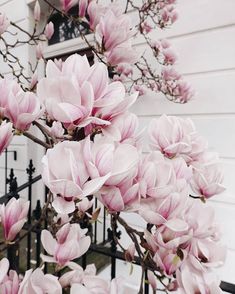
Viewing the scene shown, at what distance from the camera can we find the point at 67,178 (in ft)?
1.04

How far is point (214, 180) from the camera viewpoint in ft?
1.56

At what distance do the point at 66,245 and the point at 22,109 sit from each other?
0.78 feet

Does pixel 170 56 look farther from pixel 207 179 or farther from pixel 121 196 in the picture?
pixel 121 196

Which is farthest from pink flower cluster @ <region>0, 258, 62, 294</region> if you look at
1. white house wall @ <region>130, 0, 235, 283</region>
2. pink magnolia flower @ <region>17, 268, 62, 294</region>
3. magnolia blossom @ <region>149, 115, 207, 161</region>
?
white house wall @ <region>130, 0, 235, 283</region>

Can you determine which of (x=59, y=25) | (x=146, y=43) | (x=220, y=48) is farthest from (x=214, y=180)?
(x=59, y=25)

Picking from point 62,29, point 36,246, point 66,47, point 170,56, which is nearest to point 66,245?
point 36,246

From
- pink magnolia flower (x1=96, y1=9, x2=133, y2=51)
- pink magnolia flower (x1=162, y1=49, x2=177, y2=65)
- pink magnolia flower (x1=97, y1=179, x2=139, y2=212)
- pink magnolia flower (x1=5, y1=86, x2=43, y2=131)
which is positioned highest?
pink magnolia flower (x1=162, y1=49, x2=177, y2=65)

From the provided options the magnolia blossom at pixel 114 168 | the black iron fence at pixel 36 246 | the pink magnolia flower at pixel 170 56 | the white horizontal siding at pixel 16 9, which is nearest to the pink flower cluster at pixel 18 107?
the magnolia blossom at pixel 114 168

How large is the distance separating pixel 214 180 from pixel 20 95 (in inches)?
13.8

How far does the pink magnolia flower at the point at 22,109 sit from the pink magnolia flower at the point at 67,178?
0.10 m

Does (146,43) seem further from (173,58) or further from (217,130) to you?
(217,130)

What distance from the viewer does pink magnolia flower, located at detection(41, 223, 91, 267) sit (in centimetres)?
46

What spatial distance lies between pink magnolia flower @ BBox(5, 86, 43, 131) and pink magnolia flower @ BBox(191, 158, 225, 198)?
284mm

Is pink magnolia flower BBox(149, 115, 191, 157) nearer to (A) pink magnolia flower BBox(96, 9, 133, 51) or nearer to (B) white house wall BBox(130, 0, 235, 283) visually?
(A) pink magnolia flower BBox(96, 9, 133, 51)
